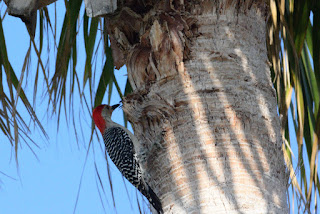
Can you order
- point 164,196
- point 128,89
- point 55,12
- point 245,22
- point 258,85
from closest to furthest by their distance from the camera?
point 164,196
point 258,85
point 245,22
point 55,12
point 128,89

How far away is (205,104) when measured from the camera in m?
2.88

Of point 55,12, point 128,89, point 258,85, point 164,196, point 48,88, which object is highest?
point 55,12

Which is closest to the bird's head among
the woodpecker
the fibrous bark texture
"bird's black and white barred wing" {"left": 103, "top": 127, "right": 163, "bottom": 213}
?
the woodpecker

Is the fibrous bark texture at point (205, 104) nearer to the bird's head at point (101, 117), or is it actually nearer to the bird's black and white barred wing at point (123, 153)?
the bird's black and white barred wing at point (123, 153)

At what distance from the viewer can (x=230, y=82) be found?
2.94 metres

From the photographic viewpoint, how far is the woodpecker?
14.9 ft

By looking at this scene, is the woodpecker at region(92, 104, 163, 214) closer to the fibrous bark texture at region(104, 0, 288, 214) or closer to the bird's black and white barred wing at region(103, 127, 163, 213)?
the bird's black and white barred wing at region(103, 127, 163, 213)

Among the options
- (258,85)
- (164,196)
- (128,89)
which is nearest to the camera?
(164,196)

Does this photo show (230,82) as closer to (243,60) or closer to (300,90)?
(243,60)

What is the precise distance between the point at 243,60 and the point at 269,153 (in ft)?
1.79

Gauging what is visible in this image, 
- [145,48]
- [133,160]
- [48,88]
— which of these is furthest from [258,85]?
[133,160]

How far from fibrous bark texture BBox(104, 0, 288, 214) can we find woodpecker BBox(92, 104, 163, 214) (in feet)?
3.48

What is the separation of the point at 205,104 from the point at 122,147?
2.29m

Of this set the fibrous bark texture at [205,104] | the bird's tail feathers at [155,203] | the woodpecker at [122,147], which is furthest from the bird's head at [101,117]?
the bird's tail feathers at [155,203]
